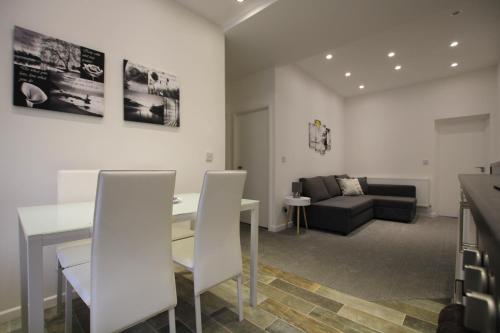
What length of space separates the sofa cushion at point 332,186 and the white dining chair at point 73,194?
389cm

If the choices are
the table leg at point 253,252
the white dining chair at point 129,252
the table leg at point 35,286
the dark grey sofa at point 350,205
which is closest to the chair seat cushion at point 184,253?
the white dining chair at point 129,252

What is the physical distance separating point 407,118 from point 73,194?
5.93m

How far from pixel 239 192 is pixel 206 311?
0.88 meters

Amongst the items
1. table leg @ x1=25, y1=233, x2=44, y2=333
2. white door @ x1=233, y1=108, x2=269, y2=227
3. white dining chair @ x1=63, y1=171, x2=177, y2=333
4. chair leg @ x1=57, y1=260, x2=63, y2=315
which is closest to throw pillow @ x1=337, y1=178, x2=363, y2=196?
white door @ x1=233, y1=108, x2=269, y2=227

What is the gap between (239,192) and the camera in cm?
151

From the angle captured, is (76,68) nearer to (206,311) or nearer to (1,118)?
(1,118)

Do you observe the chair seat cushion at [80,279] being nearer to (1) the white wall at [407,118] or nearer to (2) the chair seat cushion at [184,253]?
(2) the chair seat cushion at [184,253]

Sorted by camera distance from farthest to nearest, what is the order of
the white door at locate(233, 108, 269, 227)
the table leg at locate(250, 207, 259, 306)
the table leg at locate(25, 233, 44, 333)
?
the white door at locate(233, 108, 269, 227)
the table leg at locate(250, 207, 259, 306)
the table leg at locate(25, 233, 44, 333)

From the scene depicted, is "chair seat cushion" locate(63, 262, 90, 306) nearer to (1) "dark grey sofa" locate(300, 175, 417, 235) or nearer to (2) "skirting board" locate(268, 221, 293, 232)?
(2) "skirting board" locate(268, 221, 293, 232)

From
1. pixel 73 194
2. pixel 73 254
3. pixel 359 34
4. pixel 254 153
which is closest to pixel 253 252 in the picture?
pixel 73 254

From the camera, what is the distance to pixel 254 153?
4152 mm

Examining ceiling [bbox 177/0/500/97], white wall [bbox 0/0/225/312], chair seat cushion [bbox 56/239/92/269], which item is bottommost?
chair seat cushion [bbox 56/239/92/269]

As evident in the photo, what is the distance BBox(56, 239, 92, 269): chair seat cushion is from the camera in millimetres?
1331

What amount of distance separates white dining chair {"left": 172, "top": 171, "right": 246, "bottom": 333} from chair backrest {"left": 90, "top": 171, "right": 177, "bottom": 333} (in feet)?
0.65
